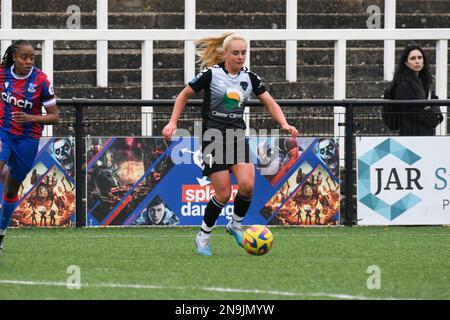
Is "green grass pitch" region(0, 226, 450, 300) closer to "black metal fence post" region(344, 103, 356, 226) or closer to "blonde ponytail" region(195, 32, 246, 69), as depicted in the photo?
"black metal fence post" region(344, 103, 356, 226)

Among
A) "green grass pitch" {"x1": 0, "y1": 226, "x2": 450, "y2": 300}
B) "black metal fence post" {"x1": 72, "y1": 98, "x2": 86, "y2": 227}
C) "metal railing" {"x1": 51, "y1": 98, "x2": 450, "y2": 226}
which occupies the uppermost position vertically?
"metal railing" {"x1": 51, "y1": 98, "x2": 450, "y2": 226}

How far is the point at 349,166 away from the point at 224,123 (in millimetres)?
3710

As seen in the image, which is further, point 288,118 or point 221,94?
point 288,118

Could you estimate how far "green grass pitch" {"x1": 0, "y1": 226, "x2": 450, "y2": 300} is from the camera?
341 inches

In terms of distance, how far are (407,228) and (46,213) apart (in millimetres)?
4046

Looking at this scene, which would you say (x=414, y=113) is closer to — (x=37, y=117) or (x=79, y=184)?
(x=79, y=184)

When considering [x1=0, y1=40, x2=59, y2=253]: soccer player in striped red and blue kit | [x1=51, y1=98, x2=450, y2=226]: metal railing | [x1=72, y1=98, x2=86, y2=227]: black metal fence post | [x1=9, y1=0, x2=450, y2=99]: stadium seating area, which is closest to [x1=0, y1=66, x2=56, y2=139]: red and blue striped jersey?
[x1=0, y1=40, x2=59, y2=253]: soccer player in striped red and blue kit

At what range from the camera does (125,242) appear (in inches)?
505

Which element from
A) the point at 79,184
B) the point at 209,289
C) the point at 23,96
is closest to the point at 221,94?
the point at 23,96

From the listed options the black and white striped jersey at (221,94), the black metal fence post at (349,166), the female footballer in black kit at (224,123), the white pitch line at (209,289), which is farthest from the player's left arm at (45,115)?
the black metal fence post at (349,166)

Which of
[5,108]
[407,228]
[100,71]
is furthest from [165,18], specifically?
[5,108]

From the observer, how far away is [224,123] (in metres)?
11.5

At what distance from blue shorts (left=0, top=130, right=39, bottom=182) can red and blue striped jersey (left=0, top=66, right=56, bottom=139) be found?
54mm

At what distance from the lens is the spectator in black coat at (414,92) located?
49.4ft
